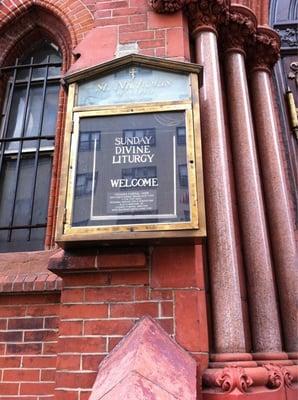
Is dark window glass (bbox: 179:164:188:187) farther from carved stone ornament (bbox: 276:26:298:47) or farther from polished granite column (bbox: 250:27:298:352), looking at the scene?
carved stone ornament (bbox: 276:26:298:47)

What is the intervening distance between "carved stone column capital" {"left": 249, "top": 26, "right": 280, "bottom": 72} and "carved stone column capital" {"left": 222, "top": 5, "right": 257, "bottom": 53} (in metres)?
0.16

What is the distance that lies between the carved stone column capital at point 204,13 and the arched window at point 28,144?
1287mm

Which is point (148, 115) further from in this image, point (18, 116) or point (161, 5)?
point (18, 116)

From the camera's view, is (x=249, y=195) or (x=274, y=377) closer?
(x=274, y=377)

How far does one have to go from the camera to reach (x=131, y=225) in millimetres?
2076

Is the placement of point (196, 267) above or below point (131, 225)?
below

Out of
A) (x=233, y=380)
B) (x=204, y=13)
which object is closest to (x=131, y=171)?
(x=233, y=380)

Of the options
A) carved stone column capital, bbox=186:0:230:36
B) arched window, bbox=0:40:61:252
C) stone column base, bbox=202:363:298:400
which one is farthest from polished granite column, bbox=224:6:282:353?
arched window, bbox=0:40:61:252

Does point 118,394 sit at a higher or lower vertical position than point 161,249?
lower

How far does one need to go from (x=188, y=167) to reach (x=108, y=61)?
0.90m

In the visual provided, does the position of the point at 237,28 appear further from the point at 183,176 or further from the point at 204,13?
the point at 183,176

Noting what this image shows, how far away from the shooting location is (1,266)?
272cm

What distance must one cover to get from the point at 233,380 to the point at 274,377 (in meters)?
0.28

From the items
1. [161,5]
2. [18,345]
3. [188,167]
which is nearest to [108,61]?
[161,5]
